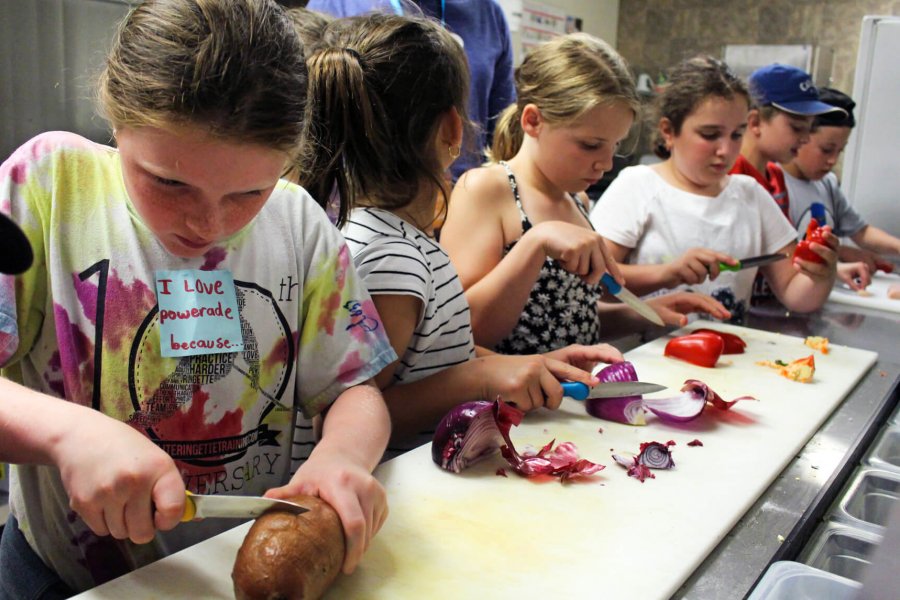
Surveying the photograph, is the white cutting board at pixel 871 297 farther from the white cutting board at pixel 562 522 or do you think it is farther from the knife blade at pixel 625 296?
the white cutting board at pixel 562 522

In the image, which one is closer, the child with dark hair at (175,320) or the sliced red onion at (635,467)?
the child with dark hair at (175,320)

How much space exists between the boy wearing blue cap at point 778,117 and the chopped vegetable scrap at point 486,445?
1.74 m

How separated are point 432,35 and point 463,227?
421 mm

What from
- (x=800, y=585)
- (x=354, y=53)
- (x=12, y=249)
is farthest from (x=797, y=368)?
(x=12, y=249)

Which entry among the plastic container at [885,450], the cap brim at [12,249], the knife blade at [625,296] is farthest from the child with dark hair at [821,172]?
the cap brim at [12,249]

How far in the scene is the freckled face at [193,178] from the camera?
0.72 metres

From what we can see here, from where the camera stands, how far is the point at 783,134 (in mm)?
2461

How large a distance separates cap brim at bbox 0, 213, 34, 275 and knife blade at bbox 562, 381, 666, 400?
863mm

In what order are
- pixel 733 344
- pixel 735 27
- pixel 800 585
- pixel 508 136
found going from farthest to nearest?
pixel 735 27, pixel 508 136, pixel 733 344, pixel 800 585

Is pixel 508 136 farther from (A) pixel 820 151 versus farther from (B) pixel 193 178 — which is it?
(A) pixel 820 151

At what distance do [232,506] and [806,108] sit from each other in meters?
2.31

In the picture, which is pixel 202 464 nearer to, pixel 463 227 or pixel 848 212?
pixel 463 227

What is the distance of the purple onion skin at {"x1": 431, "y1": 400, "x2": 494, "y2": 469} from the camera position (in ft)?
3.06

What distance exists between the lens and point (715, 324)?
1733 millimetres
